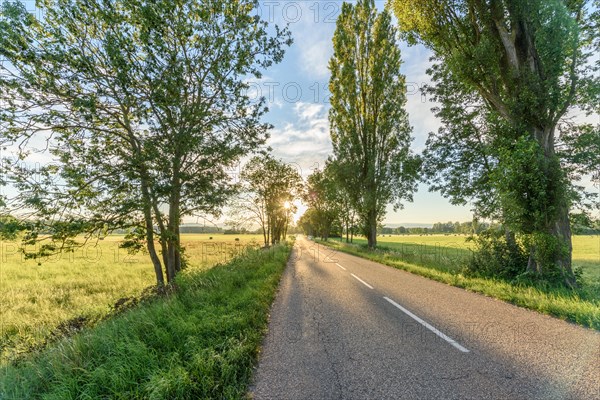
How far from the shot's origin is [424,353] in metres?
3.81

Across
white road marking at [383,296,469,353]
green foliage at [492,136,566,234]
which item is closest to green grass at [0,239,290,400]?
white road marking at [383,296,469,353]

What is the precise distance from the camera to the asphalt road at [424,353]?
9.70 feet

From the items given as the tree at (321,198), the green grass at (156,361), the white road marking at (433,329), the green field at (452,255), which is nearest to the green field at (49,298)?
the green grass at (156,361)

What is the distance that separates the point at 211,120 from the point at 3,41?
555 centimetres

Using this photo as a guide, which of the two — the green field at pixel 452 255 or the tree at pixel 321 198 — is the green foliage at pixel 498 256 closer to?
the green field at pixel 452 255

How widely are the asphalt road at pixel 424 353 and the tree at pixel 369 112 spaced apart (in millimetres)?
15413

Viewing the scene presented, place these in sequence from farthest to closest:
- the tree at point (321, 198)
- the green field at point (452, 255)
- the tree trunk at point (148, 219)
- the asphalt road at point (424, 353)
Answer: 1. the tree at point (321, 198)
2. the green field at point (452, 255)
3. the tree trunk at point (148, 219)
4. the asphalt road at point (424, 353)

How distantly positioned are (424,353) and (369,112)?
21.0 meters

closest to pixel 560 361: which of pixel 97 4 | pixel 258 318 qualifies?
pixel 258 318

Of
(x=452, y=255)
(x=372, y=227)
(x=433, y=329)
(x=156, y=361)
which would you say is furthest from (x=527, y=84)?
(x=372, y=227)

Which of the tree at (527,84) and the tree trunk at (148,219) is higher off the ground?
the tree at (527,84)

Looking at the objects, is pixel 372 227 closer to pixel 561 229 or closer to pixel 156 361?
pixel 561 229

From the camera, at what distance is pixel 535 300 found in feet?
20.0

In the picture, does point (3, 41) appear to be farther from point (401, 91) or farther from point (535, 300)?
point (401, 91)
